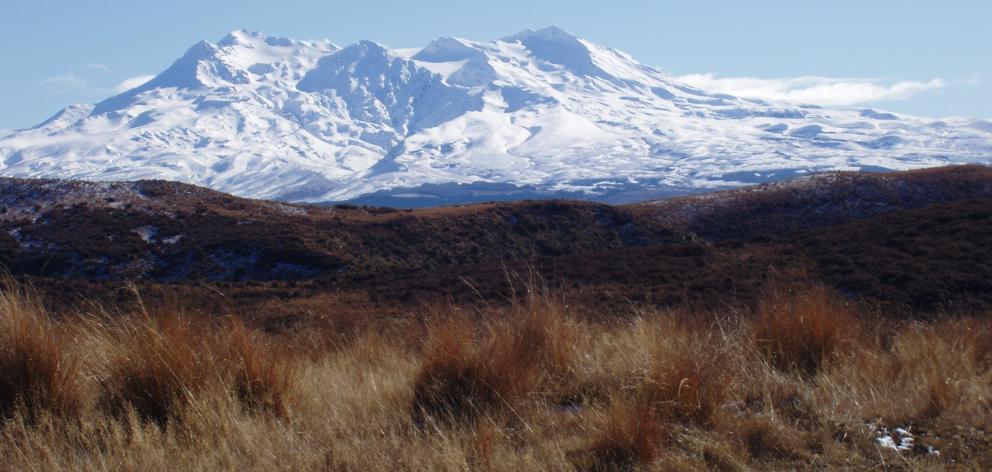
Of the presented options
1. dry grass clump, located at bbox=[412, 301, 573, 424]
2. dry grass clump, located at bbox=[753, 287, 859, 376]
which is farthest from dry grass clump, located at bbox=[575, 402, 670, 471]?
dry grass clump, located at bbox=[753, 287, 859, 376]

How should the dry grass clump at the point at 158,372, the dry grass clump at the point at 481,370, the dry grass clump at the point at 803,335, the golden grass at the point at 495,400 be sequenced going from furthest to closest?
1. the dry grass clump at the point at 803,335
2. the dry grass clump at the point at 481,370
3. the dry grass clump at the point at 158,372
4. the golden grass at the point at 495,400

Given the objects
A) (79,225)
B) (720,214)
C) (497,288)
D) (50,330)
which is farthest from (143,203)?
(50,330)

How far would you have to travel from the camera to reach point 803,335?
6.14 meters

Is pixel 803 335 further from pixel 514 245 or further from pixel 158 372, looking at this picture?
pixel 514 245

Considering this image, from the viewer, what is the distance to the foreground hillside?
16281 mm

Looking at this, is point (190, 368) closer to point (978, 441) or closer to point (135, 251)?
point (978, 441)

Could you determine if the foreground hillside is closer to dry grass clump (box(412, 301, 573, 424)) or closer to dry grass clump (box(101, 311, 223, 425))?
dry grass clump (box(101, 311, 223, 425))

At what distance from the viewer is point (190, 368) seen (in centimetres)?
498

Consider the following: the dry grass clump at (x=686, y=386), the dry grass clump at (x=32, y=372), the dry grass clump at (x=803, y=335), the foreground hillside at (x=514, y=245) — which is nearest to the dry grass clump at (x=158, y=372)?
the dry grass clump at (x=32, y=372)

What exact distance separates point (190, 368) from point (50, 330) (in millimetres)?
961

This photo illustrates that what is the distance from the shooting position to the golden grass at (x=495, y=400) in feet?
13.8

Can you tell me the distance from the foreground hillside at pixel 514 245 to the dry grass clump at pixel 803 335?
3.81m

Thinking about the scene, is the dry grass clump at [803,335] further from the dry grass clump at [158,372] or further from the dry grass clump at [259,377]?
the dry grass clump at [158,372]

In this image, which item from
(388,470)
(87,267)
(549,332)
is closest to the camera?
(388,470)
